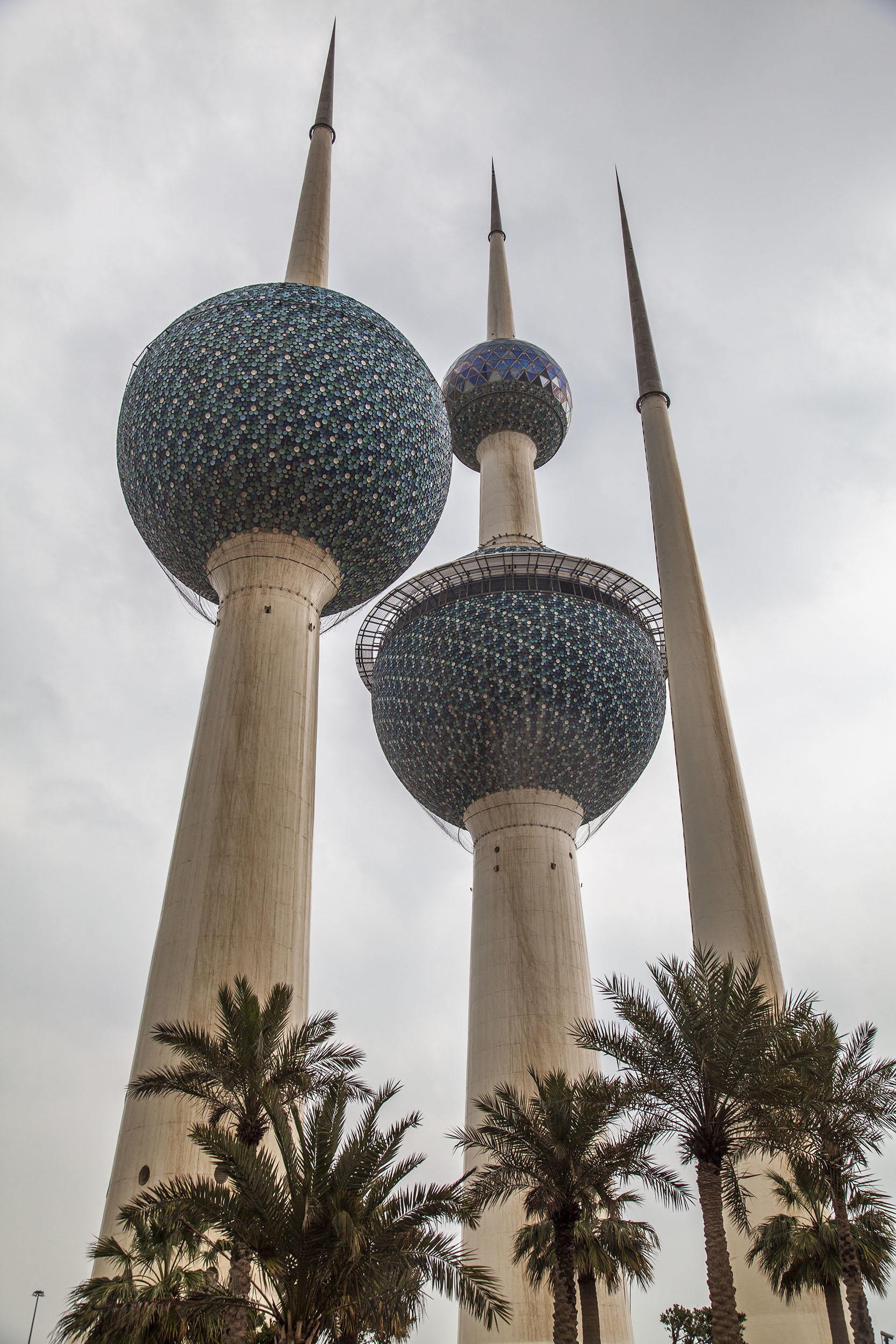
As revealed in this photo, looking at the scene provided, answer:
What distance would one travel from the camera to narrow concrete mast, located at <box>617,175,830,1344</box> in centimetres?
2488

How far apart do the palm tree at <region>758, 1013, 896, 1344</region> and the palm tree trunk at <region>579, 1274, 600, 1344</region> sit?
406 cm

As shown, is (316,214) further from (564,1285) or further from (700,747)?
(564,1285)

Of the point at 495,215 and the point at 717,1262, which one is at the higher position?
the point at 495,215

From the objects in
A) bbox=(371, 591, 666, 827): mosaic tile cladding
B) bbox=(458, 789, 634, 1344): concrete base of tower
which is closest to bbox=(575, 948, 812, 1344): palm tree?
bbox=(458, 789, 634, 1344): concrete base of tower

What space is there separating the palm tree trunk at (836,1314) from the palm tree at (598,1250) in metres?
3.23

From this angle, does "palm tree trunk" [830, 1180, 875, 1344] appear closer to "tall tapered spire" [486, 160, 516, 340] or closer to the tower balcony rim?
the tower balcony rim

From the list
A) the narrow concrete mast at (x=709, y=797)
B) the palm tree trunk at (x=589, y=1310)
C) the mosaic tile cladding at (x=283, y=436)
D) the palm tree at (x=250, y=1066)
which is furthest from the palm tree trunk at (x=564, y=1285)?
the mosaic tile cladding at (x=283, y=436)

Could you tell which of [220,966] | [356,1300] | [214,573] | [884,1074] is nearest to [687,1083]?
[884,1074]

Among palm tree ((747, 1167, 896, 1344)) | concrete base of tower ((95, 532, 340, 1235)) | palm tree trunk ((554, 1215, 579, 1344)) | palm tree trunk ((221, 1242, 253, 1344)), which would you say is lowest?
palm tree trunk ((221, 1242, 253, 1344))

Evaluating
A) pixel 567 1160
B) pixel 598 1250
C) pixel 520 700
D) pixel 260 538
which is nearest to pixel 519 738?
pixel 520 700

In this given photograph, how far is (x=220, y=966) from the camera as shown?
23.4m

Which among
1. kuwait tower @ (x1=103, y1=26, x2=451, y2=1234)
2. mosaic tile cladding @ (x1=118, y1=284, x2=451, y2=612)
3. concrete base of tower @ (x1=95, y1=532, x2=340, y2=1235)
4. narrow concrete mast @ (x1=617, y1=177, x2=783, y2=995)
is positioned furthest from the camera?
mosaic tile cladding @ (x1=118, y1=284, x2=451, y2=612)

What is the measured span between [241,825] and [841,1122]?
14.0 metres

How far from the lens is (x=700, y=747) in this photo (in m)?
31.3
